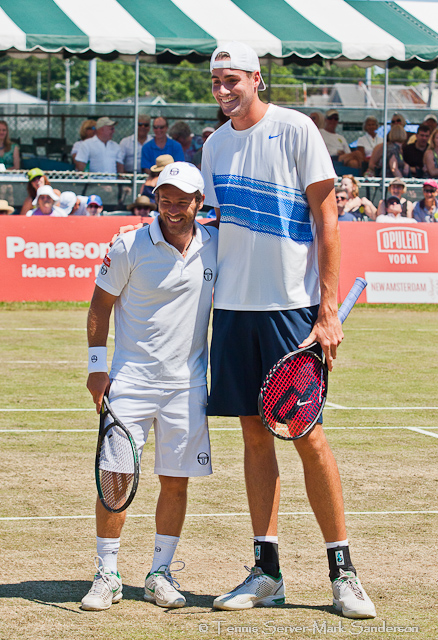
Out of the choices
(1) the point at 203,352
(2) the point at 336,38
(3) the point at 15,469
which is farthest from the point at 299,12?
(1) the point at 203,352

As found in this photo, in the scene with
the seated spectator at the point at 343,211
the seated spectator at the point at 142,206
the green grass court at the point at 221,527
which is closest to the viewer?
the green grass court at the point at 221,527

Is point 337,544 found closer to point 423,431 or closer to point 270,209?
point 270,209

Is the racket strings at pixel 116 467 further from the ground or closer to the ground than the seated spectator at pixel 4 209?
closer to the ground

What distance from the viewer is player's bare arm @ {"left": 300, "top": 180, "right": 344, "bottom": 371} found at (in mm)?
4309

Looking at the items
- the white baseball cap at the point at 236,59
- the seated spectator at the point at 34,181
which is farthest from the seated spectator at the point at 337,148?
the white baseball cap at the point at 236,59

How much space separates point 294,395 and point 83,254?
39.2 ft

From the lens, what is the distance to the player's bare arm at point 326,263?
4.31 meters

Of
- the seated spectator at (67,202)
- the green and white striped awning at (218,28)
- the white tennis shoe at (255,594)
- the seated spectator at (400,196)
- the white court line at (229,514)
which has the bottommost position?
the white tennis shoe at (255,594)

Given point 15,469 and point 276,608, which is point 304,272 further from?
point 15,469

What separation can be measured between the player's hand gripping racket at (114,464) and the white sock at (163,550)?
297mm

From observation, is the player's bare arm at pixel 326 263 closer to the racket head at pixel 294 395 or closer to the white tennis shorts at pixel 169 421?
the racket head at pixel 294 395

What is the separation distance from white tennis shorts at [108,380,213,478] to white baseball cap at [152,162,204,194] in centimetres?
87

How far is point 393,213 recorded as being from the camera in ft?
57.2

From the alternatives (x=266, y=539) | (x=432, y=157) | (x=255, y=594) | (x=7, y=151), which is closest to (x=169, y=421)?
(x=266, y=539)
